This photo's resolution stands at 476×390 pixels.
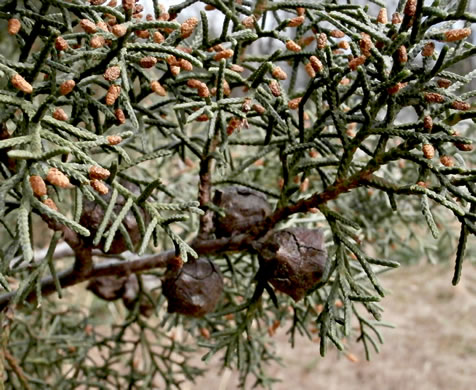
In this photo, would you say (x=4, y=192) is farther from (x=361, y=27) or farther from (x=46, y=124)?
(x=361, y=27)

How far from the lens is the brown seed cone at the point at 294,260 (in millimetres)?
1352

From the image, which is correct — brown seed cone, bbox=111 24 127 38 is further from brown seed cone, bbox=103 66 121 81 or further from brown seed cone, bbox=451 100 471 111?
brown seed cone, bbox=451 100 471 111

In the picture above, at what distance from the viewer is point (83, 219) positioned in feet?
4.44

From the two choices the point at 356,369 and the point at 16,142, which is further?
the point at 356,369

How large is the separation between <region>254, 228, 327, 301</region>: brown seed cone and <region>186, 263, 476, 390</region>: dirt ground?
456 cm

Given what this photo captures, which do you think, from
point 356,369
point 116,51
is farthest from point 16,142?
point 356,369

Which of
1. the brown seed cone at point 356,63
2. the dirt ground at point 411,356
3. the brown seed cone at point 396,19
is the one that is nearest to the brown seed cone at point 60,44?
the brown seed cone at point 356,63

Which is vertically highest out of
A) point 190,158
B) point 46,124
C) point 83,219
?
point 46,124

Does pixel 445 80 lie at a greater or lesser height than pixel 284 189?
greater

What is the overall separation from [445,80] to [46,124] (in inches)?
33.6

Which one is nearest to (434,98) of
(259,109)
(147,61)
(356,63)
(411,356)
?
(356,63)

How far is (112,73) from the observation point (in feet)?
3.72

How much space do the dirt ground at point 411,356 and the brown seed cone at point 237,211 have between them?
4.47 m

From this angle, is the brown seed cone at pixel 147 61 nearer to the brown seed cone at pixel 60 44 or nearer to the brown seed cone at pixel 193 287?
the brown seed cone at pixel 60 44
